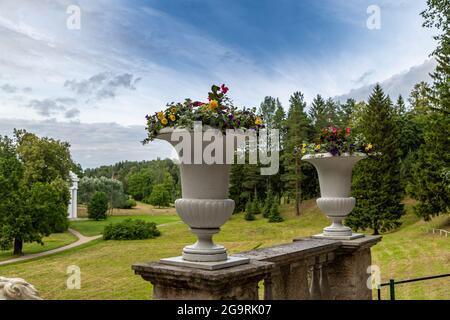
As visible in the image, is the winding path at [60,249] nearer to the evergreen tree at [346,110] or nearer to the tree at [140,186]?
the evergreen tree at [346,110]

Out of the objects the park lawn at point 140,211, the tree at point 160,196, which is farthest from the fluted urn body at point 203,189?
the tree at point 160,196

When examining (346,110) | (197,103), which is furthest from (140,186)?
(197,103)

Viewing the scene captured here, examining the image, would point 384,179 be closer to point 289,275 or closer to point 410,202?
point 410,202

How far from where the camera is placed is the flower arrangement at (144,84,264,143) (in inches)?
111

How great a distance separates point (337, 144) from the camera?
16.3ft

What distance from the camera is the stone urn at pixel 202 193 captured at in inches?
109

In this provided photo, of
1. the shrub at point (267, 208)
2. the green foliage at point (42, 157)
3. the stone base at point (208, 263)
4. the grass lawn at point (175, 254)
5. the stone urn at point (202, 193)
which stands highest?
the green foliage at point (42, 157)

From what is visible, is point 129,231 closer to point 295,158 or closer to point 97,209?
point 97,209

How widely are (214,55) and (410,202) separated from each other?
88.5 feet

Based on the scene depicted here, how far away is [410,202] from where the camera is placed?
31.8 metres

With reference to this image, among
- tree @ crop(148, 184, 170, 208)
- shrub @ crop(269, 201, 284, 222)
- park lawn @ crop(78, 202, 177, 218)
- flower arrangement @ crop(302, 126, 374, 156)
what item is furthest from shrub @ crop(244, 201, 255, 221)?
flower arrangement @ crop(302, 126, 374, 156)

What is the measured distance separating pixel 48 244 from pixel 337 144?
27.7m

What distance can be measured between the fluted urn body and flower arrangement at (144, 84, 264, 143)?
78 mm

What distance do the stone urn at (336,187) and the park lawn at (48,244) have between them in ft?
78.7
